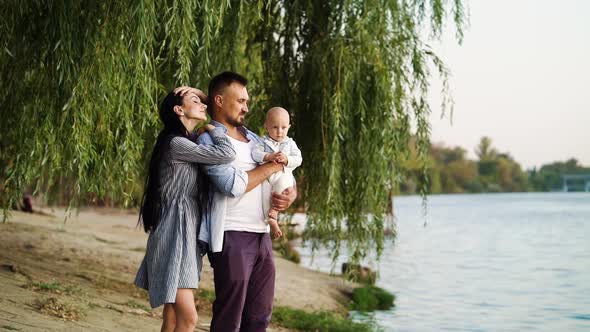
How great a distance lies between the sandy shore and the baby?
2214 millimetres

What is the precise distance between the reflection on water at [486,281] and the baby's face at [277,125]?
579 centimetres

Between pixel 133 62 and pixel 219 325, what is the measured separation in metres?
2.05

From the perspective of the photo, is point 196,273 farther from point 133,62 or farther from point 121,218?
point 121,218

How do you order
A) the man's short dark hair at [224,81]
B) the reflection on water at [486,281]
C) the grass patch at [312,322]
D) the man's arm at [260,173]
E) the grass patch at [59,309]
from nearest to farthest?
1. the man's arm at [260,173]
2. the man's short dark hair at [224,81]
3. the grass patch at [59,309]
4. the grass patch at [312,322]
5. the reflection on water at [486,281]

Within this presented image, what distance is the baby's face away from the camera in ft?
13.4

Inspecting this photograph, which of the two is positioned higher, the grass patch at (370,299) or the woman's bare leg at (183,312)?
the woman's bare leg at (183,312)

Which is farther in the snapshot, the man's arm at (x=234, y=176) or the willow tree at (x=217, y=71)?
the willow tree at (x=217, y=71)

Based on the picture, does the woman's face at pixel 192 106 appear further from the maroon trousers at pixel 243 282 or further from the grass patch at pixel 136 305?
the grass patch at pixel 136 305

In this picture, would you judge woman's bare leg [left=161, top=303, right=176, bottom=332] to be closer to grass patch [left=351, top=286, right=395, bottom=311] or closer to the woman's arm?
the woman's arm

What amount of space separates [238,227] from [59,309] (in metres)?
2.83

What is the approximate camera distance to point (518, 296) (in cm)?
1688

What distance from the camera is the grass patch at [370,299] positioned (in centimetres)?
1208

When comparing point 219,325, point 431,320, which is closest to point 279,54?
point 219,325

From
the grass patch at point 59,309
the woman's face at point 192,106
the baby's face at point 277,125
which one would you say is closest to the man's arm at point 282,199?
the baby's face at point 277,125
